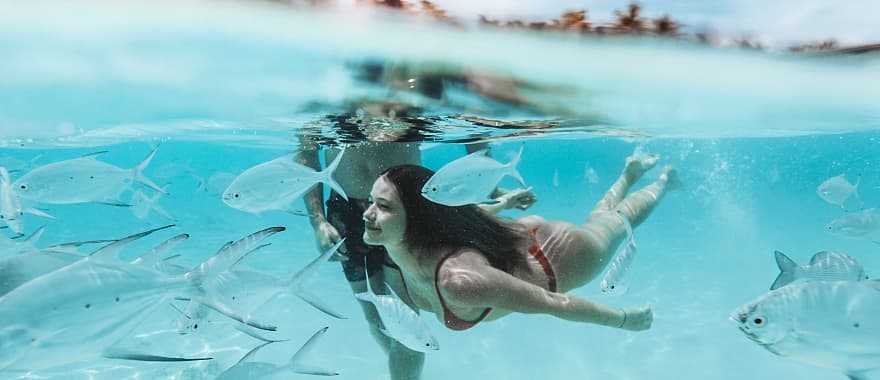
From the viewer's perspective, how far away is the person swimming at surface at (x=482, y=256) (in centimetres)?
482

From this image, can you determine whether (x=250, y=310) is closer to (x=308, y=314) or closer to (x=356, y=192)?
(x=356, y=192)

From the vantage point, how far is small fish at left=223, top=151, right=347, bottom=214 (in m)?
5.39

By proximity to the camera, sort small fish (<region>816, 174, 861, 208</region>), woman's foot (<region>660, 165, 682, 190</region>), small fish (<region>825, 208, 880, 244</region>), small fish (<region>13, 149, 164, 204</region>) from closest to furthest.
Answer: small fish (<region>13, 149, 164, 204</region>)
small fish (<region>825, 208, 880, 244</region>)
small fish (<region>816, 174, 861, 208</region>)
woman's foot (<region>660, 165, 682, 190</region>)

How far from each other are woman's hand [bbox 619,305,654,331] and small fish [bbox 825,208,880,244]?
10.5 feet

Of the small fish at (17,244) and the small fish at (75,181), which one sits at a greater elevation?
the small fish at (75,181)

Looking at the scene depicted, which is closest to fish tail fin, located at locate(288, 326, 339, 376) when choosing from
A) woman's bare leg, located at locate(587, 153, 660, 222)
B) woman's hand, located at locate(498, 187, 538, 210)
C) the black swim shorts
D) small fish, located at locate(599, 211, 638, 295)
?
the black swim shorts

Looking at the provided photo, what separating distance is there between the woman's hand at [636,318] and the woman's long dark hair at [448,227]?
115cm

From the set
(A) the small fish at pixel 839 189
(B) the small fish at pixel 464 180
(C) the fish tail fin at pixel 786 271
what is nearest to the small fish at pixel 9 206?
(B) the small fish at pixel 464 180

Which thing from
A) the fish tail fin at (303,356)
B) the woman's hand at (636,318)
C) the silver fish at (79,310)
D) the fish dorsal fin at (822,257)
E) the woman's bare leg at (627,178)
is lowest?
the fish tail fin at (303,356)

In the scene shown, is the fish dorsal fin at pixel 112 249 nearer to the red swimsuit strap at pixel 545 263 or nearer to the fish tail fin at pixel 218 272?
the fish tail fin at pixel 218 272

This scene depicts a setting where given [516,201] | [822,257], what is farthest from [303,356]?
[822,257]

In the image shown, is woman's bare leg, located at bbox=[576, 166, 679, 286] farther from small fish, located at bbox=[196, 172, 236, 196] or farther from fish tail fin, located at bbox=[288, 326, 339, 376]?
small fish, located at bbox=[196, 172, 236, 196]

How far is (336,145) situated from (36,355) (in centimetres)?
1003

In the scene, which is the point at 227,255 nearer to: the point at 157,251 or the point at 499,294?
the point at 157,251
